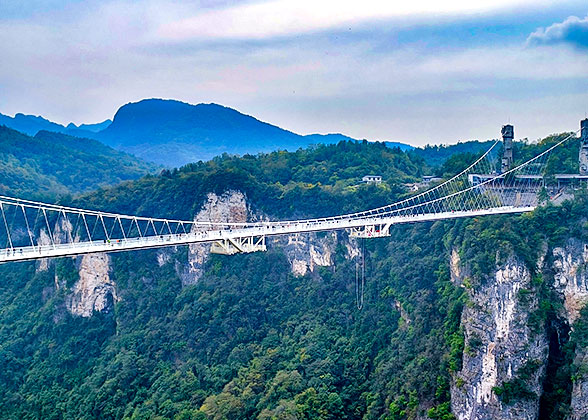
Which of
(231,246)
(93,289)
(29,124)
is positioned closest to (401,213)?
(231,246)

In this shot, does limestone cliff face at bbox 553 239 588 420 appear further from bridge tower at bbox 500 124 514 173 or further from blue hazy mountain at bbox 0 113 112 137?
blue hazy mountain at bbox 0 113 112 137

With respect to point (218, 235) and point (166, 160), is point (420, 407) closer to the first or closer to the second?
point (218, 235)

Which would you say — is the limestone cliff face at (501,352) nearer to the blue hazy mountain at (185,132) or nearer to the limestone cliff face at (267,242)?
the limestone cliff face at (267,242)

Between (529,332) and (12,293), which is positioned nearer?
(529,332)

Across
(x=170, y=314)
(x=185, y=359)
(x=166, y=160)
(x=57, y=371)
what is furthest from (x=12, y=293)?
(x=166, y=160)

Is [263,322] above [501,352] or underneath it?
underneath

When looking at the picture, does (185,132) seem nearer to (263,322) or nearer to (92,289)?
(92,289)

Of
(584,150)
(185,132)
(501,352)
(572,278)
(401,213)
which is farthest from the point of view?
(185,132)
